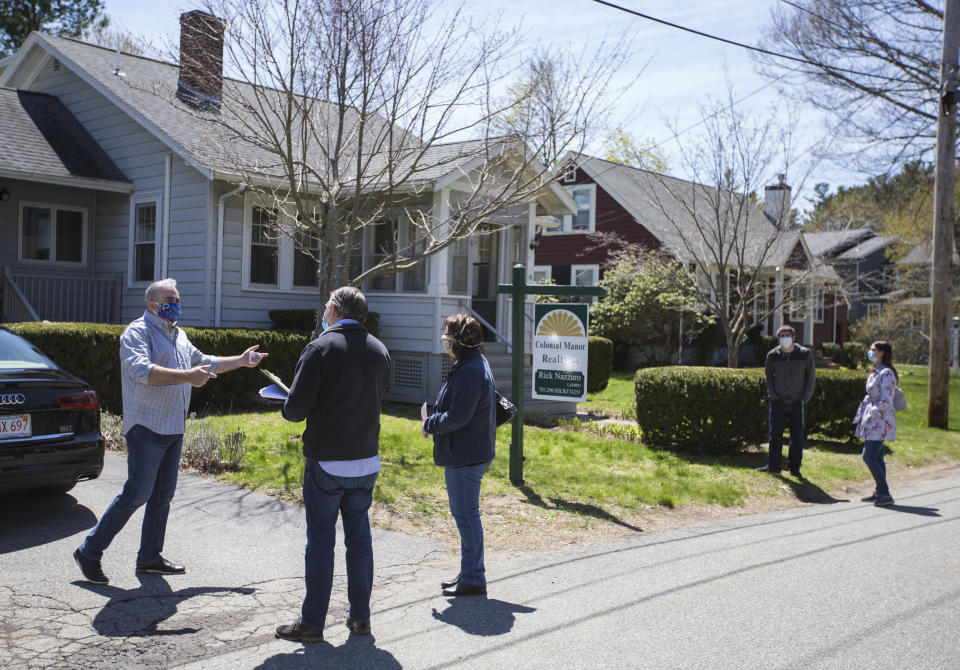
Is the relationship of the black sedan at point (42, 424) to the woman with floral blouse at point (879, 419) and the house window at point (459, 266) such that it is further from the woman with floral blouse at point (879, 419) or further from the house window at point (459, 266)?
the house window at point (459, 266)

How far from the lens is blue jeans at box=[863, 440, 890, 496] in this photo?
9016 millimetres

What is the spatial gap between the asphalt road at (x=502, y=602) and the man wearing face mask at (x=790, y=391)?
2.85 metres

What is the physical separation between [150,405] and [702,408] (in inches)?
306

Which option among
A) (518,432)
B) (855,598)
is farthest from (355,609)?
(518,432)

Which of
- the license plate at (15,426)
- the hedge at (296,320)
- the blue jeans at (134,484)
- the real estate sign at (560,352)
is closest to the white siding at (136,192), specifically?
the hedge at (296,320)

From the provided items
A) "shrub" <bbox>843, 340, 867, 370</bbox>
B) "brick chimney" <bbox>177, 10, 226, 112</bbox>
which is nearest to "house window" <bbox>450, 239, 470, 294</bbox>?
"brick chimney" <bbox>177, 10, 226, 112</bbox>

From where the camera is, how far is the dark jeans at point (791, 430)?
1015 cm

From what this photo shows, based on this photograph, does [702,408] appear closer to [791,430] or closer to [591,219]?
[791,430]

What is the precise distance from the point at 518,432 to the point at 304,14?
5.61 metres

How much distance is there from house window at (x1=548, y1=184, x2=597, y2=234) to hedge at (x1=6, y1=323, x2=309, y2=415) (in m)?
18.1

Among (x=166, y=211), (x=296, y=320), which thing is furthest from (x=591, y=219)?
(x=166, y=211)

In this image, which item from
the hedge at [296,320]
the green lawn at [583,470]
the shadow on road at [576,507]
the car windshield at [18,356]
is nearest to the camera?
the car windshield at [18,356]

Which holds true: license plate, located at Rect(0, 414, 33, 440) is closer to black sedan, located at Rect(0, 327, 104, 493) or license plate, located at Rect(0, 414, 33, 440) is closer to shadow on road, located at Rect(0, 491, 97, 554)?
black sedan, located at Rect(0, 327, 104, 493)

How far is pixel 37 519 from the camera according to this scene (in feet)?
21.3
